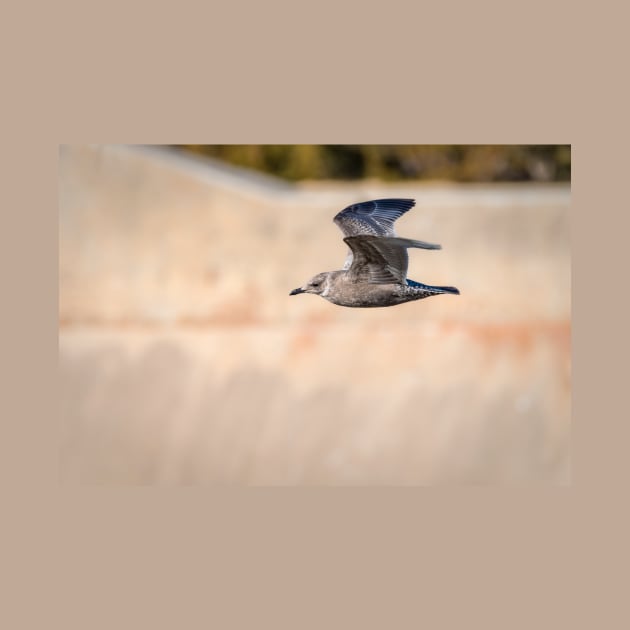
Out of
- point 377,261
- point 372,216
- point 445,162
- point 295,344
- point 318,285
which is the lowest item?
point 295,344

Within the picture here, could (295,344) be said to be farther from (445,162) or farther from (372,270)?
(372,270)

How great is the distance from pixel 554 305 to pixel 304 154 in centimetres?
350

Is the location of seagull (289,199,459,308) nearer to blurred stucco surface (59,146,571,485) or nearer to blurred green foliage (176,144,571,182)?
blurred stucco surface (59,146,571,485)

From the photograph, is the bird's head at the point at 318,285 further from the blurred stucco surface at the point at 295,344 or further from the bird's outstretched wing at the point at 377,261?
the blurred stucco surface at the point at 295,344

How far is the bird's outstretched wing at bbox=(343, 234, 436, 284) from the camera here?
625 cm

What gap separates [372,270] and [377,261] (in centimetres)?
10

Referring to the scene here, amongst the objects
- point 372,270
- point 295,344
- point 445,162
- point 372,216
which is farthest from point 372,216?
point 445,162

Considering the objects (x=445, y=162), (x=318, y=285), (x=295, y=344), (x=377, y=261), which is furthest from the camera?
(x=445, y=162)

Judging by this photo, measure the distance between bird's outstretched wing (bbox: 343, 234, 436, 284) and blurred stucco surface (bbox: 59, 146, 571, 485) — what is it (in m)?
4.58

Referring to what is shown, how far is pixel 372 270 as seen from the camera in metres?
6.56

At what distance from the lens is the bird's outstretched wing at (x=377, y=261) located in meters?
6.25

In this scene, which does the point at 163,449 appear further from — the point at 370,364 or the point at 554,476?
the point at 554,476

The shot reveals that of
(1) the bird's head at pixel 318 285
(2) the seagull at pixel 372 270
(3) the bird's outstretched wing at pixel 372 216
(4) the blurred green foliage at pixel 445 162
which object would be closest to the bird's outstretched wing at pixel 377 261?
(2) the seagull at pixel 372 270

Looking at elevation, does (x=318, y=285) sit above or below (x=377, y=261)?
below
